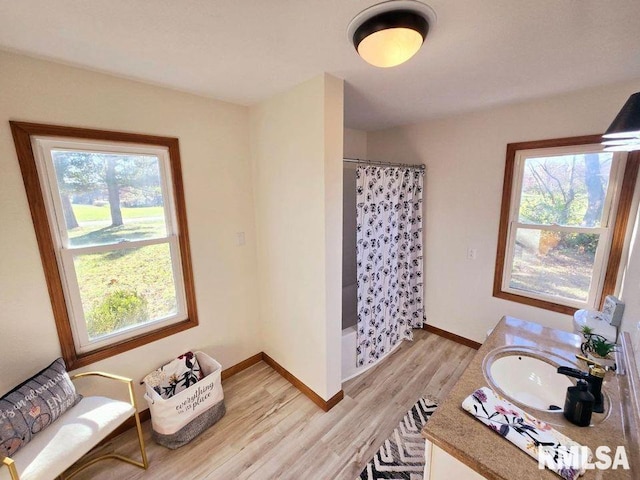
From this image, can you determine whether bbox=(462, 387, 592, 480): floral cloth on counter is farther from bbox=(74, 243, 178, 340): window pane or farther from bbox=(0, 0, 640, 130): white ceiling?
bbox=(74, 243, 178, 340): window pane

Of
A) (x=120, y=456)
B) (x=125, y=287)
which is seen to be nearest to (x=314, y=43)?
(x=125, y=287)

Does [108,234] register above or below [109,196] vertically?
below

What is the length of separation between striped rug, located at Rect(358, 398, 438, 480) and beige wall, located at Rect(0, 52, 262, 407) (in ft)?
4.63

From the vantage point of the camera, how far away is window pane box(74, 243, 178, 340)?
1689 mm

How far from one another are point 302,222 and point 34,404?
5.77 feet

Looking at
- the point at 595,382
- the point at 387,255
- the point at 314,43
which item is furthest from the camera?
the point at 387,255

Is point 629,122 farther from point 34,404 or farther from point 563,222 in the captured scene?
point 34,404

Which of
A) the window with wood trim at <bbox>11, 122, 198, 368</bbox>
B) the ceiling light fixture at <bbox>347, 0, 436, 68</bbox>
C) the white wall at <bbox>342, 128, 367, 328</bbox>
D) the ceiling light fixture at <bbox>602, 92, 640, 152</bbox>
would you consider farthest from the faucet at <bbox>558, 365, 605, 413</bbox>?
the window with wood trim at <bbox>11, 122, 198, 368</bbox>

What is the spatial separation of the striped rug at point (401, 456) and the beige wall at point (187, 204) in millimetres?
1411

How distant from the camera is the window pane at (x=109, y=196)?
1575mm

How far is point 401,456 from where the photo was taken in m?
1.64

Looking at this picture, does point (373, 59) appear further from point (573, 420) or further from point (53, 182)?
point (53, 182)

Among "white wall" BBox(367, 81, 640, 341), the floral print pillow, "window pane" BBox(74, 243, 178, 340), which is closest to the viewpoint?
"window pane" BBox(74, 243, 178, 340)

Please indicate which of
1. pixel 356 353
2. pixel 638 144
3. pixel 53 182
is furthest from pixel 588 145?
pixel 53 182
